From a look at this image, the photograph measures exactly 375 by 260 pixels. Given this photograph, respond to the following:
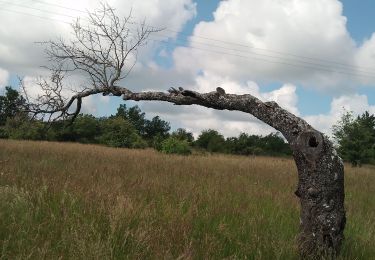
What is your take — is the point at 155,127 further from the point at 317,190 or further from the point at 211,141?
the point at 317,190

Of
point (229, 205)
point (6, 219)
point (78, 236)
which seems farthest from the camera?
point (229, 205)

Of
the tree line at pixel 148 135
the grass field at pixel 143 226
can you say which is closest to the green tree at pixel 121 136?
the tree line at pixel 148 135

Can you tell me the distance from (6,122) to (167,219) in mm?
4261

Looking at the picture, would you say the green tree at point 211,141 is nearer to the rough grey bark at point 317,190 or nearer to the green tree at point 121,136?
the green tree at point 121,136

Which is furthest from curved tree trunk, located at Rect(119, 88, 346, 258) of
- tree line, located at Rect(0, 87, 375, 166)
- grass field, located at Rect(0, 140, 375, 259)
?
tree line, located at Rect(0, 87, 375, 166)

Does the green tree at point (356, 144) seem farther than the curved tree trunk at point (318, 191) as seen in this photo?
Yes

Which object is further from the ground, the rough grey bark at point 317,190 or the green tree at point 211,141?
the green tree at point 211,141

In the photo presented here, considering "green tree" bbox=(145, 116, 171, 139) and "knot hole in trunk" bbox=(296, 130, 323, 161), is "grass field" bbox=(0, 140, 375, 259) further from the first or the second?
"green tree" bbox=(145, 116, 171, 139)

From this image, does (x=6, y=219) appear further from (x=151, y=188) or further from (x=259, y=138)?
(x=259, y=138)

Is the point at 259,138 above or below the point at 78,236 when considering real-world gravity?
above

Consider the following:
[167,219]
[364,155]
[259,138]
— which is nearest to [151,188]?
[167,219]

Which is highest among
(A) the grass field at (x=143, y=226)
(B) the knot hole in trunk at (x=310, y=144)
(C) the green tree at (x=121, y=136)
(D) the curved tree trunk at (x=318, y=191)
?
(C) the green tree at (x=121, y=136)

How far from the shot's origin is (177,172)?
999 centimetres

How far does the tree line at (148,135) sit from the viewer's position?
25.1 ft
